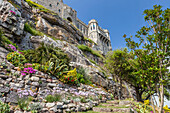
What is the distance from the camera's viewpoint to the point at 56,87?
7332 mm

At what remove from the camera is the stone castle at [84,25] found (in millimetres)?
35062

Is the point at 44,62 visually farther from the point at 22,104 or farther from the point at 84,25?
the point at 84,25

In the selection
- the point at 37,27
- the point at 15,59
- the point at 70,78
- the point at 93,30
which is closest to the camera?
the point at 15,59

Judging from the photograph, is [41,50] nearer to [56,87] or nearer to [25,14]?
[56,87]

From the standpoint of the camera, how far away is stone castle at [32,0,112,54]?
35.1 m

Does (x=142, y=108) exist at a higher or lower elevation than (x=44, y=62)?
lower

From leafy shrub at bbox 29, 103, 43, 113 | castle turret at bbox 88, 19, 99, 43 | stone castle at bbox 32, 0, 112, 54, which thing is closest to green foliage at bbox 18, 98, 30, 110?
leafy shrub at bbox 29, 103, 43, 113

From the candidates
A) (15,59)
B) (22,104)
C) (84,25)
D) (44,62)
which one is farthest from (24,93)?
(84,25)

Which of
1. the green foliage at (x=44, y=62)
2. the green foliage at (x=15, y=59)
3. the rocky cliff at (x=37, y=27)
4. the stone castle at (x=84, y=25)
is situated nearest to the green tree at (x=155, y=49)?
the green foliage at (x=44, y=62)

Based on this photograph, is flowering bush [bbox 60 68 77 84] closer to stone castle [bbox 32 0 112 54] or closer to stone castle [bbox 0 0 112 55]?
stone castle [bbox 0 0 112 55]

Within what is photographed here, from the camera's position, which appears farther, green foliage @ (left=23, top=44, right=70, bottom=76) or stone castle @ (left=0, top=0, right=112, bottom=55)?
stone castle @ (left=0, top=0, right=112, bottom=55)

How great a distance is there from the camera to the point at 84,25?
194 ft

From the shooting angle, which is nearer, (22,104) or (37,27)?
(22,104)

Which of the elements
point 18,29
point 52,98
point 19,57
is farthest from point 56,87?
point 18,29
